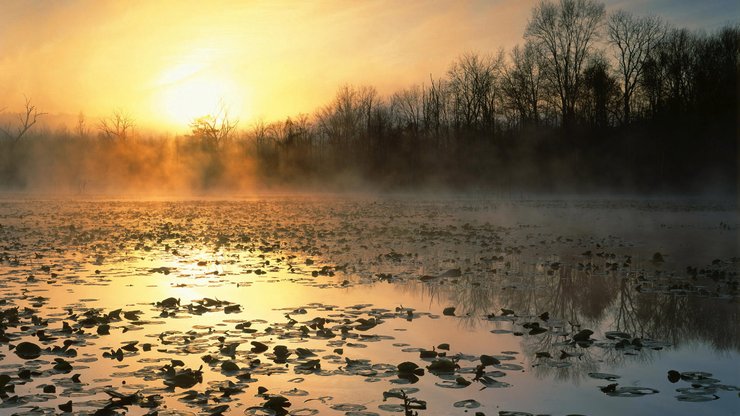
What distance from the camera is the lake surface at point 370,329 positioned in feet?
18.0

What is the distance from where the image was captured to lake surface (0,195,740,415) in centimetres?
550

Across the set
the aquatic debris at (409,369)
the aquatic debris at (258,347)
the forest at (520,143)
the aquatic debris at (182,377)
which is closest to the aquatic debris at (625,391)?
the aquatic debris at (409,369)

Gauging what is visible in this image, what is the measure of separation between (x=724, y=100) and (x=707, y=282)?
44.1 m

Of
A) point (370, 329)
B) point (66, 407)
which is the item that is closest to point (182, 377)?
point (66, 407)

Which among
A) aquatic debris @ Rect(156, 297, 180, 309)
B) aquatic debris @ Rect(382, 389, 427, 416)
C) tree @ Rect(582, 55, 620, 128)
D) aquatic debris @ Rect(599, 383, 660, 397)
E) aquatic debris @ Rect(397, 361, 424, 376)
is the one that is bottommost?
aquatic debris @ Rect(599, 383, 660, 397)

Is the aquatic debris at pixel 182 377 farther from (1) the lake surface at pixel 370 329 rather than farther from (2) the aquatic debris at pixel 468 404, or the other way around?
(2) the aquatic debris at pixel 468 404

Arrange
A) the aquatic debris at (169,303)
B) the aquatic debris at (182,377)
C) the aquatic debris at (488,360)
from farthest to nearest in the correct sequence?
the aquatic debris at (169,303)
the aquatic debris at (488,360)
the aquatic debris at (182,377)

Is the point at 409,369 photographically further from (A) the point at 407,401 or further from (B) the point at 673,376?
(B) the point at 673,376

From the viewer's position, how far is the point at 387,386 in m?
5.78

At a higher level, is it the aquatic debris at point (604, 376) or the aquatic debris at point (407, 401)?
the aquatic debris at point (407, 401)

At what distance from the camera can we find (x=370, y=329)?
26.2 ft

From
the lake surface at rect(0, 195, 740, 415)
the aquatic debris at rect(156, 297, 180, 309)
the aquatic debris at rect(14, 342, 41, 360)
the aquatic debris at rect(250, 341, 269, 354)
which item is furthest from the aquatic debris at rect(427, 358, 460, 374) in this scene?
the aquatic debris at rect(156, 297, 180, 309)

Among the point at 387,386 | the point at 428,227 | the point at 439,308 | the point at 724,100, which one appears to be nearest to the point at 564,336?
the point at 439,308

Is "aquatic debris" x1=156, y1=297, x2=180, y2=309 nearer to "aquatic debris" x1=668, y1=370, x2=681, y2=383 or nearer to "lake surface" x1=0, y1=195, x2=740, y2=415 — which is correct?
"lake surface" x1=0, y1=195, x2=740, y2=415
